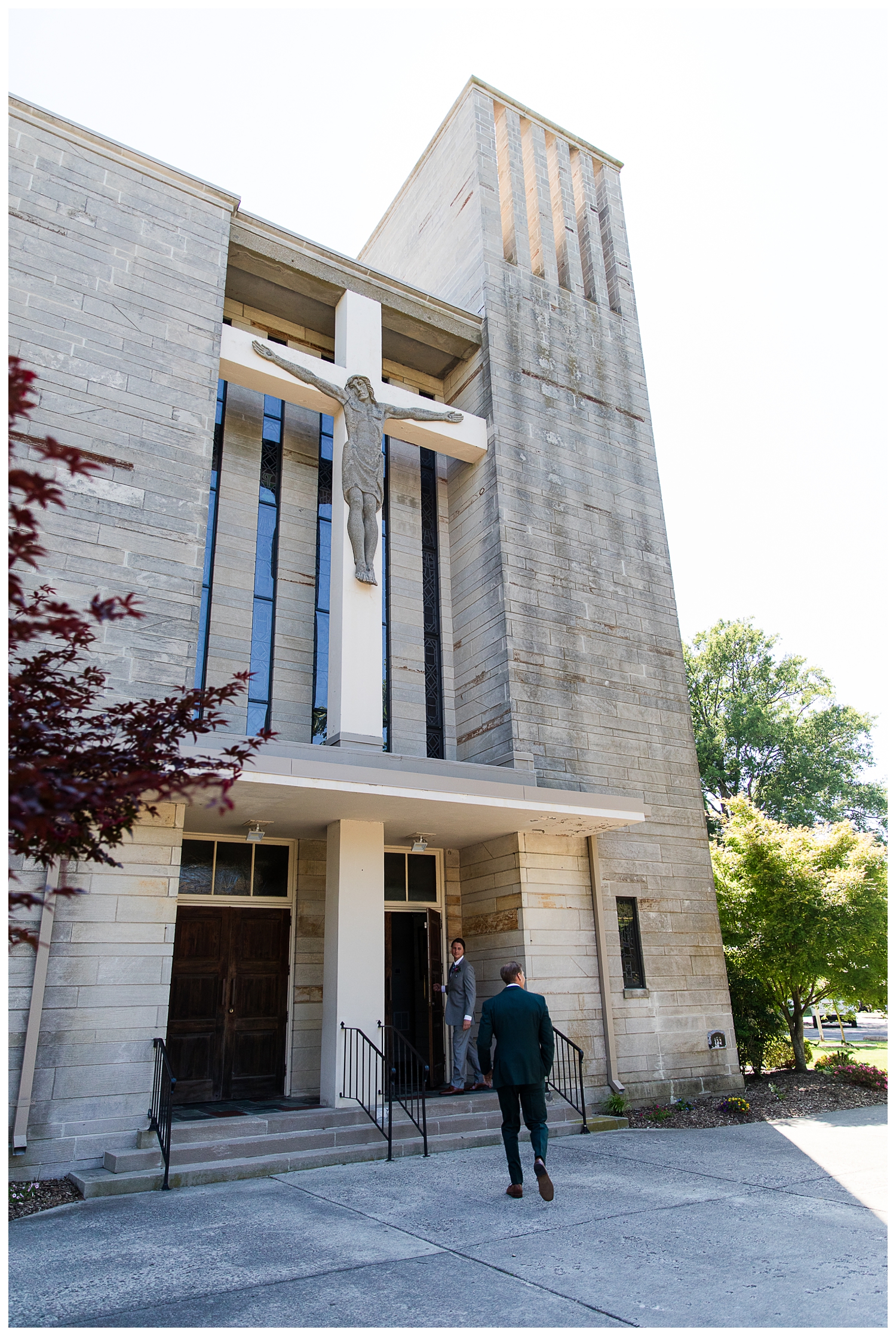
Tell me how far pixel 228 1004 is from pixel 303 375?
8.34 meters

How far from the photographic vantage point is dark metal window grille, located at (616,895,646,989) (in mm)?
11406

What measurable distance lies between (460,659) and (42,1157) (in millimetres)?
8031

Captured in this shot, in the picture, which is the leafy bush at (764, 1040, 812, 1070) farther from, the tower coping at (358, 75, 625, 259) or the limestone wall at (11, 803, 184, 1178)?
the tower coping at (358, 75, 625, 259)

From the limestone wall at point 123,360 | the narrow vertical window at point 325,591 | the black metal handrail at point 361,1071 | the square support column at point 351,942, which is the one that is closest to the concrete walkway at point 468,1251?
the black metal handrail at point 361,1071

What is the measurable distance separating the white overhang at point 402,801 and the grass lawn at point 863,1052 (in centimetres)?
790

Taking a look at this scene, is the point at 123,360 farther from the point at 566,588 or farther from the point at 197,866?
the point at 566,588

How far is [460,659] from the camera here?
510 inches

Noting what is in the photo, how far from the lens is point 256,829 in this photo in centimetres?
1033

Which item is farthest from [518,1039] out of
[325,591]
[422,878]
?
[325,591]

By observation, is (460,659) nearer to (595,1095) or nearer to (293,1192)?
(595,1095)

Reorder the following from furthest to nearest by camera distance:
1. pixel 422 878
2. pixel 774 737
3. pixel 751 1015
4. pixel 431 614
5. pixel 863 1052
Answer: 1. pixel 774 737
2. pixel 863 1052
3. pixel 751 1015
4. pixel 431 614
5. pixel 422 878

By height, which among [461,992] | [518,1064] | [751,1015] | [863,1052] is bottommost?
[863,1052]

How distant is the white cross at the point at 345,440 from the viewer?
1083cm

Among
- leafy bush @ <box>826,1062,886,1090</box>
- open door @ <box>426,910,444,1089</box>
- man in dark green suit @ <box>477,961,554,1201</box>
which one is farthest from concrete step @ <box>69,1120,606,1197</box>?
leafy bush @ <box>826,1062,886,1090</box>
